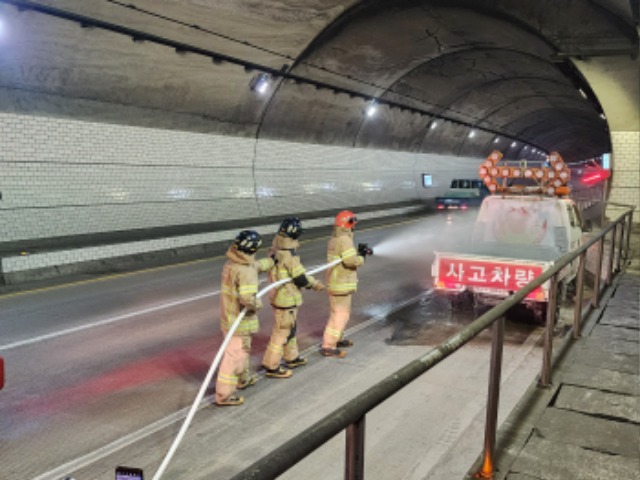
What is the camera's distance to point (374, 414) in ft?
18.3

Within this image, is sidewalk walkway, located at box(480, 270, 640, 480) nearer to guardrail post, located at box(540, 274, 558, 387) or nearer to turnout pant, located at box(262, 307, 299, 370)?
guardrail post, located at box(540, 274, 558, 387)

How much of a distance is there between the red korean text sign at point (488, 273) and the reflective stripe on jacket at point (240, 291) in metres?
3.97

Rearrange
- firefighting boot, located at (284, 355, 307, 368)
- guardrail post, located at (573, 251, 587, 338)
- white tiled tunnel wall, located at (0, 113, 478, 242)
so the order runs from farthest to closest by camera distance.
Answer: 1. white tiled tunnel wall, located at (0, 113, 478, 242)
2. firefighting boot, located at (284, 355, 307, 368)
3. guardrail post, located at (573, 251, 587, 338)

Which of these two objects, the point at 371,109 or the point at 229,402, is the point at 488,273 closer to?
the point at 229,402

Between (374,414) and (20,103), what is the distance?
10.8 metres

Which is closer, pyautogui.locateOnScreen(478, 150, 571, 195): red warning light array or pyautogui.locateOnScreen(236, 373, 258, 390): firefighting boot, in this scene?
pyautogui.locateOnScreen(236, 373, 258, 390): firefighting boot

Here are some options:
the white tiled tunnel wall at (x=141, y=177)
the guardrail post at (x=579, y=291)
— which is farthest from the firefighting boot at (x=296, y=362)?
the white tiled tunnel wall at (x=141, y=177)

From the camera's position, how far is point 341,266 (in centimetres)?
746

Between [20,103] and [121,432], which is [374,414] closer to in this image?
[121,432]

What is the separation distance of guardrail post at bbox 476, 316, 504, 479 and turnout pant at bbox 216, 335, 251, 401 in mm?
2967

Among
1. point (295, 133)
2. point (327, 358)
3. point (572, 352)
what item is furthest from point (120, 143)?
point (572, 352)

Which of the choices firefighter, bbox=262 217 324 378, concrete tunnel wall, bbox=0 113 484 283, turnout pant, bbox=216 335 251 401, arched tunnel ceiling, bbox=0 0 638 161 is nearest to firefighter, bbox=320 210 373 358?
firefighter, bbox=262 217 324 378

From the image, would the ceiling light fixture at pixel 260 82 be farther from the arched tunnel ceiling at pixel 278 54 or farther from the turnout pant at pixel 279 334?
the turnout pant at pixel 279 334

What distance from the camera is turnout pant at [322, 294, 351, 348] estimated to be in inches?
291
